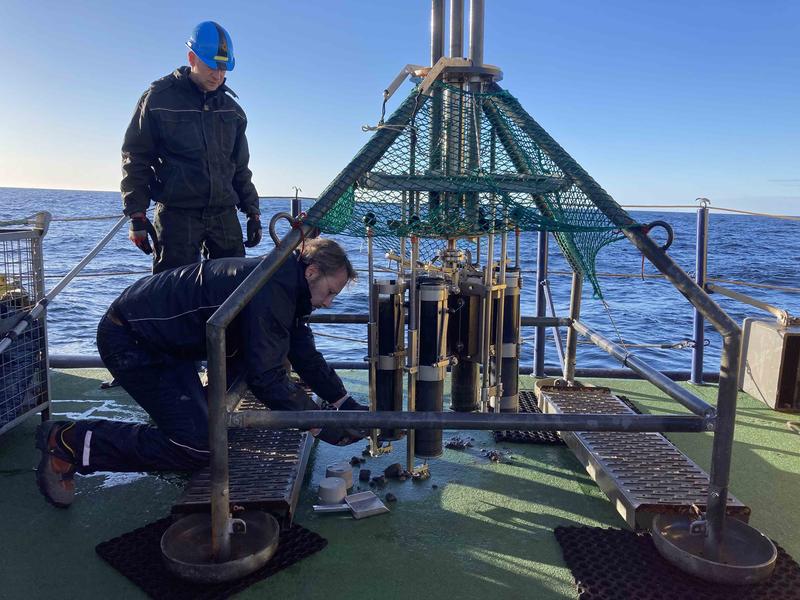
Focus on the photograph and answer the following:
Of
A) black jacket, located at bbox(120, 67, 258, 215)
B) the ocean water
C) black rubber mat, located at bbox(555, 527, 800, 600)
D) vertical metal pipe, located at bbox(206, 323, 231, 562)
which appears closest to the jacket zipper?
black jacket, located at bbox(120, 67, 258, 215)

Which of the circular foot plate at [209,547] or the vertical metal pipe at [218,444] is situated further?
the circular foot plate at [209,547]

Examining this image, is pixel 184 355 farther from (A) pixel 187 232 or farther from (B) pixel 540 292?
(B) pixel 540 292

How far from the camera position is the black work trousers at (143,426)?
2.97 meters

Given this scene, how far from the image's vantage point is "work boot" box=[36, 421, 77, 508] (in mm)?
2943

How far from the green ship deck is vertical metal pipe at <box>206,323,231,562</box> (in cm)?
22

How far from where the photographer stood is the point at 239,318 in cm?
272

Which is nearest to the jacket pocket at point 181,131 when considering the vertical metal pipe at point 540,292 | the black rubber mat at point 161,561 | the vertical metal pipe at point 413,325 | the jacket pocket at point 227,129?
the jacket pocket at point 227,129

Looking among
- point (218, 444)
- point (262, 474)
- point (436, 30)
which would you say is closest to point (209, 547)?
point (218, 444)

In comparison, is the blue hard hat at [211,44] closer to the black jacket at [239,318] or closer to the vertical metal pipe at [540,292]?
the black jacket at [239,318]

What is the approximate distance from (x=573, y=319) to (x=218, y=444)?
249 cm

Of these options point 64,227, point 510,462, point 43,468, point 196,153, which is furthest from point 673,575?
point 64,227

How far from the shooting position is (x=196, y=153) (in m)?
3.77

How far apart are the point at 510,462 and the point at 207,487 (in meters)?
1.60

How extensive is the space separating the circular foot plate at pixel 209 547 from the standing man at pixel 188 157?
66.3 inches
